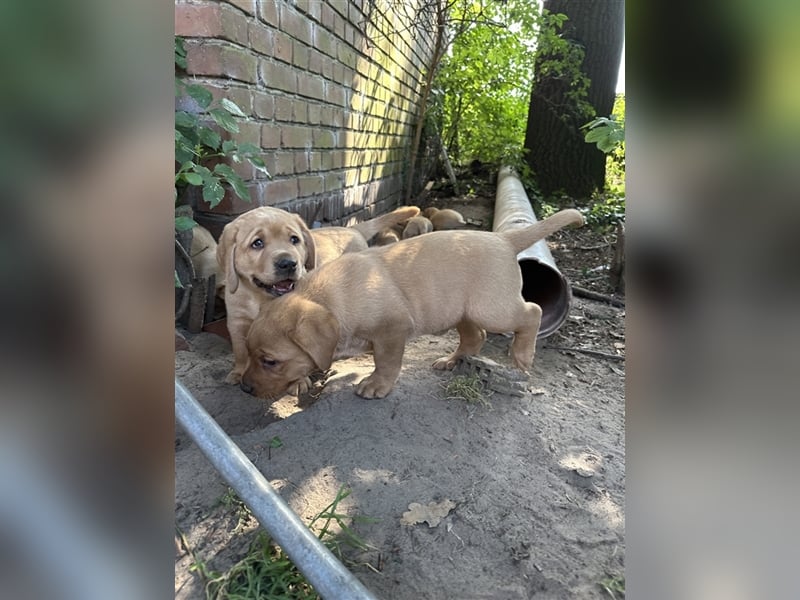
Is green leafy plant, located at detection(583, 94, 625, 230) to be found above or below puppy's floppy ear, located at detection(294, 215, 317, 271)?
above

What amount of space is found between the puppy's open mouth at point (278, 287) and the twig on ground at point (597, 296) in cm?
301

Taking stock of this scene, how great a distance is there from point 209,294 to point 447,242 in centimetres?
162

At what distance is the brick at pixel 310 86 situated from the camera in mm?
4531

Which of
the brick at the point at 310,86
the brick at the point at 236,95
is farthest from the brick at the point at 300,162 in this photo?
the brick at the point at 236,95

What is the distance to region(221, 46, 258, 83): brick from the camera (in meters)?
3.44

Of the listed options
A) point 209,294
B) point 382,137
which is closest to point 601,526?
point 209,294

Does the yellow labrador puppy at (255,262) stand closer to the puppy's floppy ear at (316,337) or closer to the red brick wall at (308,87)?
the red brick wall at (308,87)

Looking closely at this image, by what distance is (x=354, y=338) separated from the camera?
3041 millimetres

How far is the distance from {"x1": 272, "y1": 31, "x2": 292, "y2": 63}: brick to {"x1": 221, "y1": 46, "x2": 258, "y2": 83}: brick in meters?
0.34

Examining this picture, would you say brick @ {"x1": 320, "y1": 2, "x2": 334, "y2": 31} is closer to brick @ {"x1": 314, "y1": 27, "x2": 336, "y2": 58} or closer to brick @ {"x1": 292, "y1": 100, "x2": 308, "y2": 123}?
brick @ {"x1": 314, "y1": 27, "x2": 336, "y2": 58}

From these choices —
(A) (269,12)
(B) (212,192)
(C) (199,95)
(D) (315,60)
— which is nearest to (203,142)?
(C) (199,95)

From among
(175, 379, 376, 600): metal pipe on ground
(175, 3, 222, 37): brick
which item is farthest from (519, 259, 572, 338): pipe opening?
(175, 379, 376, 600): metal pipe on ground

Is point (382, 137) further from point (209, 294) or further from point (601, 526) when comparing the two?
point (601, 526)
